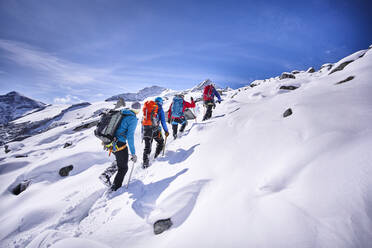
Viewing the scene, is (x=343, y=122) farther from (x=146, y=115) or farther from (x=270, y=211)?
(x=146, y=115)

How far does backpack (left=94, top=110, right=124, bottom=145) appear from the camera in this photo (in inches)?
173

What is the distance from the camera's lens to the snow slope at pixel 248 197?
1.80m

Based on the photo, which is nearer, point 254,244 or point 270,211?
point 254,244

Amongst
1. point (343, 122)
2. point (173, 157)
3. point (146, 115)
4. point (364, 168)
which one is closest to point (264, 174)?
point (364, 168)

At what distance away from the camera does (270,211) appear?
210 cm

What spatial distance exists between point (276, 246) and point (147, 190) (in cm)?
339

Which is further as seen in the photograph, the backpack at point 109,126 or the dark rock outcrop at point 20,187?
the dark rock outcrop at point 20,187

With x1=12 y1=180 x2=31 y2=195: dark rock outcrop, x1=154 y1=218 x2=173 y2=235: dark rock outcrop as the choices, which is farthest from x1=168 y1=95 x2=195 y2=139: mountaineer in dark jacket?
x1=12 y1=180 x2=31 y2=195: dark rock outcrop

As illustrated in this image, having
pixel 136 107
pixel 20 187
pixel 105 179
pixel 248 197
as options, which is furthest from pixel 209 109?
pixel 20 187

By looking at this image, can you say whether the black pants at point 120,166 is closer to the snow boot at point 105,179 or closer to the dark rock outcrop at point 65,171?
the snow boot at point 105,179

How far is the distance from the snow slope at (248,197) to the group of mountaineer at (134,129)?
622 millimetres

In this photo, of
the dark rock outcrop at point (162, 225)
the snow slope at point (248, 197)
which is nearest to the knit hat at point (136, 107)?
the snow slope at point (248, 197)

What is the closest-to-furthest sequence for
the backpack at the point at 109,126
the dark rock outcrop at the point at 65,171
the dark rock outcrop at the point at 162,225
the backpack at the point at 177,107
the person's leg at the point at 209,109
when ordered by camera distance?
1. the dark rock outcrop at the point at 162,225
2. the backpack at the point at 109,126
3. the dark rock outcrop at the point at 65,171
4. the backpack at the point at 177,107
5. the person's leg at the point at 209,109

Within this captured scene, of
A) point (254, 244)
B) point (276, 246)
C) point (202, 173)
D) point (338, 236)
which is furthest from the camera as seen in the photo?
point (202, 173)
